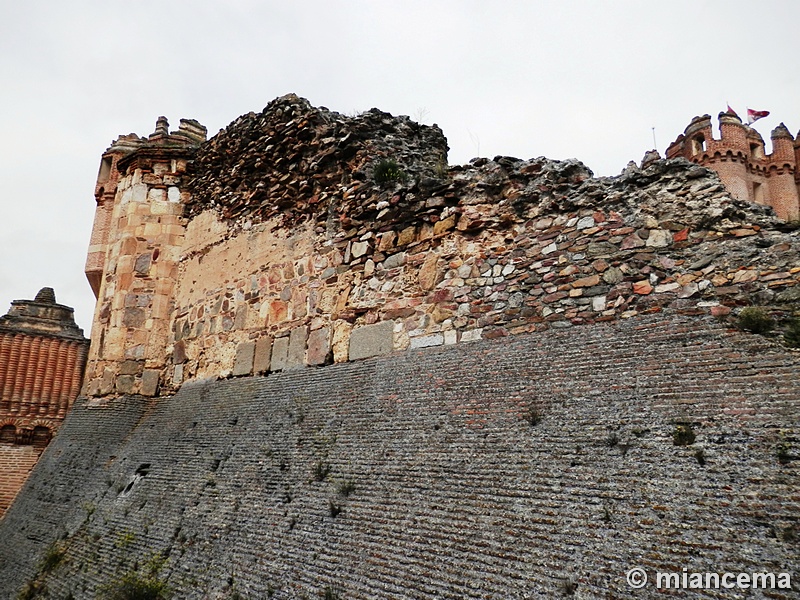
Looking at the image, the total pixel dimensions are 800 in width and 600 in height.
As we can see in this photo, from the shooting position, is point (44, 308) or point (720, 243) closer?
point (720, 243)

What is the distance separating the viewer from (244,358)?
23.8 ft

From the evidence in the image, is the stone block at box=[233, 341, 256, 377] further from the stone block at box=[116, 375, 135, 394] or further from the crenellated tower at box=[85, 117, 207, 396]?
the stone block at box=[116, 375, 135, 394]

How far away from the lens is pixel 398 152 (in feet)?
23.3

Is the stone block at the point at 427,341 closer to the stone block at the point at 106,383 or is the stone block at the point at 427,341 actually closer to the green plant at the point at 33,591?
the green plant at the point at 33,591

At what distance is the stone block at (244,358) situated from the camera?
715 cm

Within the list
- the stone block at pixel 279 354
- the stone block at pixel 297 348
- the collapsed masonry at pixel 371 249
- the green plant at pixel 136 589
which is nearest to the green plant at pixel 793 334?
the collapsed masonry at pixel 371 249

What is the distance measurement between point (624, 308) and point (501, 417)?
1.24m

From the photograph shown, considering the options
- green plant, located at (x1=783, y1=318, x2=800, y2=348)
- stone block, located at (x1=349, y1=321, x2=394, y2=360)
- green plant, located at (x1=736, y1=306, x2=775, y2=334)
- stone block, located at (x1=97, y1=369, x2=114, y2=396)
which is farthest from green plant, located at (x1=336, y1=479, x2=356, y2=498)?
stone block, located at (x1=97, y1=369, x2=114, y2=396)

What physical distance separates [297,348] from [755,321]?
4.59 meters

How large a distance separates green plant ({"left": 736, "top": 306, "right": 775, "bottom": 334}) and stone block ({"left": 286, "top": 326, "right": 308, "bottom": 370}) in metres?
4.33

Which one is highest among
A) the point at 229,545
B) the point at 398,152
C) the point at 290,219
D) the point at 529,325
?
the point at 398,152

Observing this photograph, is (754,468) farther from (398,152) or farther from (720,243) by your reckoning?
(398,152)

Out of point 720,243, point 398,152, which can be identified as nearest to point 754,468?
point 720,243

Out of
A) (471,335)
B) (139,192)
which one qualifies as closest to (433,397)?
(471,335)
